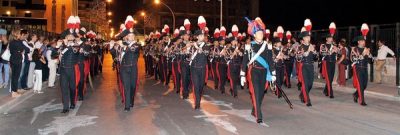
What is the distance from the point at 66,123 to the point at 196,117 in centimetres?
263

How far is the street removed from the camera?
902cm

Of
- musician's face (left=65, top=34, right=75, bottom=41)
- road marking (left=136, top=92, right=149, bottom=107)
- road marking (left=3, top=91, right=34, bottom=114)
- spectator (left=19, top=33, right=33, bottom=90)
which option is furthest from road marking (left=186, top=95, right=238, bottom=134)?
spectator (left=19, top=33, right=33, bottom=90)

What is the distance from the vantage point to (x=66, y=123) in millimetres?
9789

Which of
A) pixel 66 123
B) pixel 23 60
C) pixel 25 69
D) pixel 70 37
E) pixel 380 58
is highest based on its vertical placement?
pixel 70 37

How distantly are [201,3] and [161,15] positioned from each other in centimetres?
1195

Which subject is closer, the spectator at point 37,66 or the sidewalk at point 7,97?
the sidewalk at point 7,97

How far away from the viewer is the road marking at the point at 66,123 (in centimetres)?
895

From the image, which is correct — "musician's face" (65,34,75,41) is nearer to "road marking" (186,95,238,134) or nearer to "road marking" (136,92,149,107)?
"road marking" (136,92,149,107)

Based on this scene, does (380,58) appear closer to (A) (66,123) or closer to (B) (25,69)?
(B) (25,69)

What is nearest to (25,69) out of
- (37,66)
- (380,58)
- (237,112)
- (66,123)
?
(37,66)

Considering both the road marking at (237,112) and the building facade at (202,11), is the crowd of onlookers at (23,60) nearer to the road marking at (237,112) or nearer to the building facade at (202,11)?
the road marking at (237,112)

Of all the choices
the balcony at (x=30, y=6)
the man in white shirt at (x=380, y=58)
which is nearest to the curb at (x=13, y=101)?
the man in white shirt at (x=380, y=58)

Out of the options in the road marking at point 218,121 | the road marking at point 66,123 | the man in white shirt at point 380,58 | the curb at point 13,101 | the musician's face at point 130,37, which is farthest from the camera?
the man in white shirt at point 380,58

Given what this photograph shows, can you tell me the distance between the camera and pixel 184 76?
1451 centimetres
